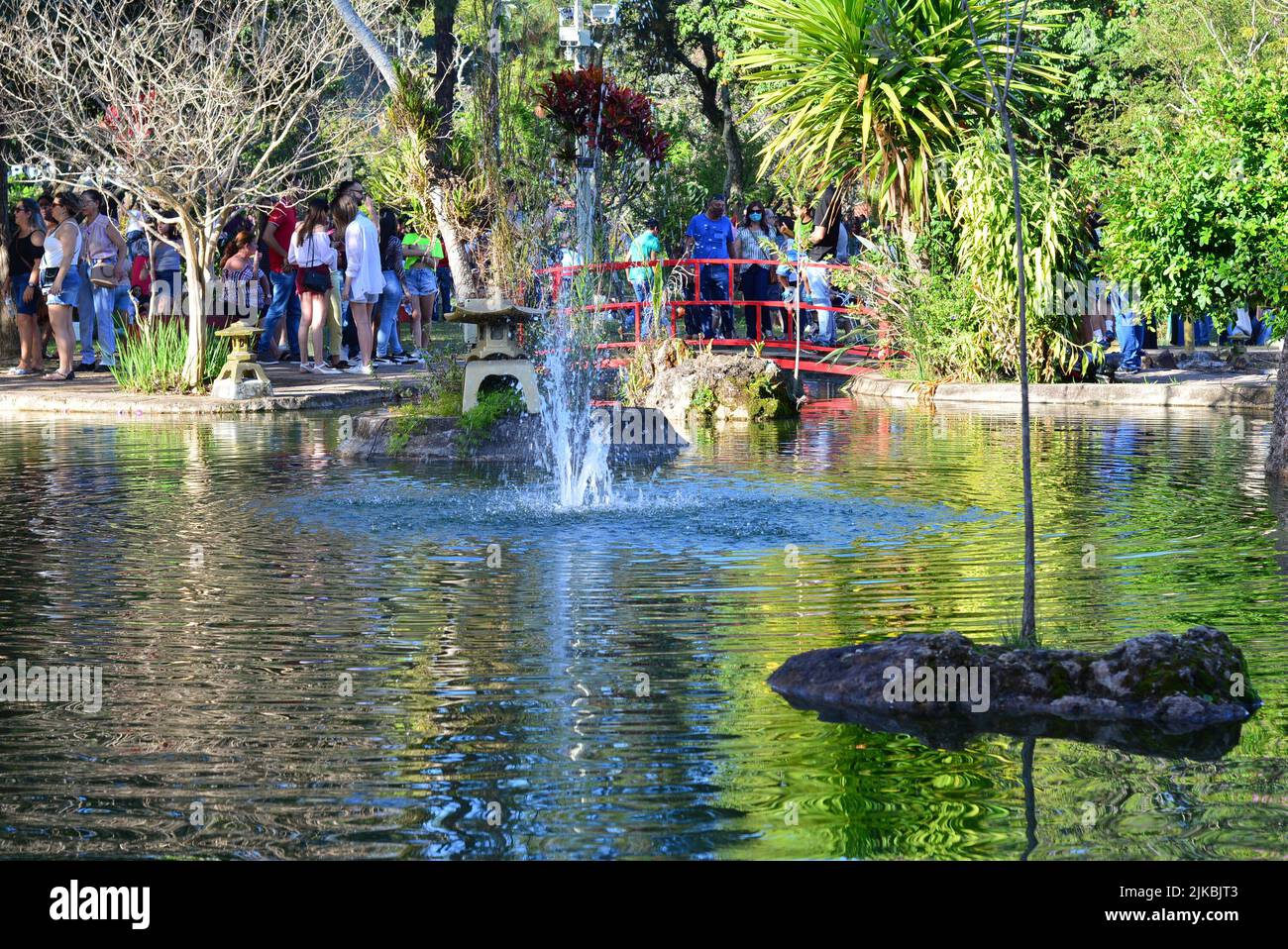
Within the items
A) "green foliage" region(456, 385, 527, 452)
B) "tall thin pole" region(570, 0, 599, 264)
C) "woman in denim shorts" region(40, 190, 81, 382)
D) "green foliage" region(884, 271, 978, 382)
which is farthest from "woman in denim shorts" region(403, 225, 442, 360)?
"green foliage" region(456, 385, 527, 452)

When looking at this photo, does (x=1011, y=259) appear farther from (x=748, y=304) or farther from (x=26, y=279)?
(x=26, y=279)

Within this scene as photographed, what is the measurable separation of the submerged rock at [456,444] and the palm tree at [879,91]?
26.0ft

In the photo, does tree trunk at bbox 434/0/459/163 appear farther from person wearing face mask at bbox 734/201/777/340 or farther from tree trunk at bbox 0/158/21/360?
tree trunk at bbox 0/158/21/360

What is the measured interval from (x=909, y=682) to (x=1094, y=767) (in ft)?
3.05

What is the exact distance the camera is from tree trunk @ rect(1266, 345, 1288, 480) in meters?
13.9

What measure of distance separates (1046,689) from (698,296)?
1814 centimetres

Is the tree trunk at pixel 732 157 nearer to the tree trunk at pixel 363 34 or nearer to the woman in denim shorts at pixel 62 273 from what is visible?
the tree trunk at pixel 363 34

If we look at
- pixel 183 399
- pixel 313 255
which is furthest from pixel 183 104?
pixel 313 255

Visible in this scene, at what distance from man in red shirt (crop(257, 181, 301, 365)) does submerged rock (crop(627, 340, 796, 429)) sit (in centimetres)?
535

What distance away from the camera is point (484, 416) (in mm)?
16016

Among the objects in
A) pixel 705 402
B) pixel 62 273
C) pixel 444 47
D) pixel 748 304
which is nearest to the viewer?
pixel 705 402

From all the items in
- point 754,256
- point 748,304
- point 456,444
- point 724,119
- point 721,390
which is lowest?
point 456,444

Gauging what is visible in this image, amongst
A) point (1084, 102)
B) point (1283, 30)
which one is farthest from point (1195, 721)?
point (1084, 102)

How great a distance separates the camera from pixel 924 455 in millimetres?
15477
